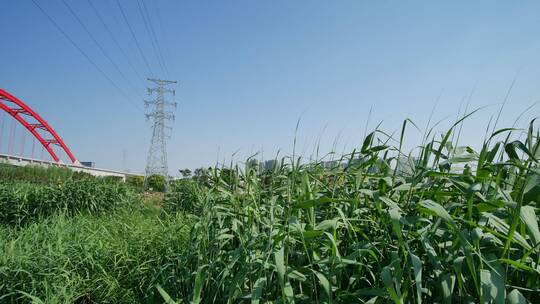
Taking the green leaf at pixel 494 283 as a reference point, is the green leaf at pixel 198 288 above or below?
below

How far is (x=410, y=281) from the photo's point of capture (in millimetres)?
1276

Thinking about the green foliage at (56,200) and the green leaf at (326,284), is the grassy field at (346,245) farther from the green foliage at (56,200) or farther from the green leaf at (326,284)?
the green foliage at (56,200)

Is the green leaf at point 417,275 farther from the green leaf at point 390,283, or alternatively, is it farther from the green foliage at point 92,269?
the green foliage at point 92,269

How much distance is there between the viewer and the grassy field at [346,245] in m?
1.20

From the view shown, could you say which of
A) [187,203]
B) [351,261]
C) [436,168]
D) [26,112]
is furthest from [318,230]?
[26,112]

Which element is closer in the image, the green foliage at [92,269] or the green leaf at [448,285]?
the green leaf at [448,285]

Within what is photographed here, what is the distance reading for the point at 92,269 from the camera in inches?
97.3

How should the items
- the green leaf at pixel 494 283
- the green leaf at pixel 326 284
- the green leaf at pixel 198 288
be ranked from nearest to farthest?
the green leaf at pixel 494 283 → the green leaf at pixel 326 284 → the green leaf at pixel 198 288

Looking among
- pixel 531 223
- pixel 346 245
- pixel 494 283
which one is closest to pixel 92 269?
pixel 346 245

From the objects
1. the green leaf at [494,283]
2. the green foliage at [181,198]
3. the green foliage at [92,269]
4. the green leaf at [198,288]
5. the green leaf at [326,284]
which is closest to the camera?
the green leaf at [494,283]

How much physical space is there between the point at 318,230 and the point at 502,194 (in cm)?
72

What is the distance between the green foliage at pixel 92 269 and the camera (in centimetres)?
209

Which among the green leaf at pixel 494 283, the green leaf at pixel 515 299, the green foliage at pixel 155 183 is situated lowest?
the green leaf at pixel 515 299

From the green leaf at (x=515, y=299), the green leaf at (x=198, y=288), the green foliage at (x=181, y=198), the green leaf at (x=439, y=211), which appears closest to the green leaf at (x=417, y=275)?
the green leaf at (x=439, y=211)
